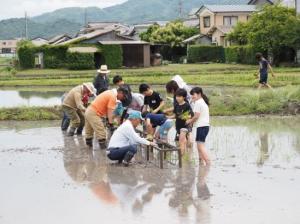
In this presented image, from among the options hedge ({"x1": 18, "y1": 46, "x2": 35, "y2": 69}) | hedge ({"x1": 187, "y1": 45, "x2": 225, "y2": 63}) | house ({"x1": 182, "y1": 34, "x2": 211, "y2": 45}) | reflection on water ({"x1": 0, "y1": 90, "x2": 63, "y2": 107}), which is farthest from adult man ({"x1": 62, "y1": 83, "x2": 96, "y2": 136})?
house ({"x1": 182, "y1": 34, "x2": 211, "y2": 45})

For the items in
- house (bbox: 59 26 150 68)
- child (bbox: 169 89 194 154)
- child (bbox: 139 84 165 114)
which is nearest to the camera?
child (bbox: 169 89 194 154)

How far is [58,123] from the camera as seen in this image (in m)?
16.8

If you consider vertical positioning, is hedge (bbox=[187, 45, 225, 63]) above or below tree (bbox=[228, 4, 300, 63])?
below

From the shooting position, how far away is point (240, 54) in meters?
50.3

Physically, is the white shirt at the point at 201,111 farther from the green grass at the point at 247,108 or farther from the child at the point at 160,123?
the green grass at the point at 247,108

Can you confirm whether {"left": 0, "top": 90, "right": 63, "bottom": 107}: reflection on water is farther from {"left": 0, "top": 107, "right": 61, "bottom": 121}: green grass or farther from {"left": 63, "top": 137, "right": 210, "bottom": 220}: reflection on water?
{"left": 63, "top": 137, "right": 210, "bottom": 220}: reflection on water

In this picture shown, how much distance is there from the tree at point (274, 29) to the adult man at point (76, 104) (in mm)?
30368

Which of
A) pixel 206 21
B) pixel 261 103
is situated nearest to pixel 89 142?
pixel 261 103

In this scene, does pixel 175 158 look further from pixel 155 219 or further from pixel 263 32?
pixel 263 32

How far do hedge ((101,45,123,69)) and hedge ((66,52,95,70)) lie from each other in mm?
1327

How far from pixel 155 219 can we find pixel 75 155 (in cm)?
489

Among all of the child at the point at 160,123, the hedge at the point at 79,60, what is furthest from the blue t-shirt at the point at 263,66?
the hedge at the point at 79,60

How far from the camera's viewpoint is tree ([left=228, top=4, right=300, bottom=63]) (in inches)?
1657

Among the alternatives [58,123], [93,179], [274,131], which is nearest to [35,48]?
[58,123]
